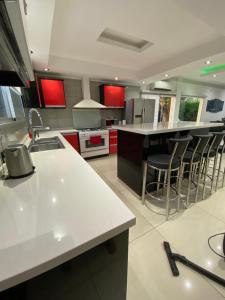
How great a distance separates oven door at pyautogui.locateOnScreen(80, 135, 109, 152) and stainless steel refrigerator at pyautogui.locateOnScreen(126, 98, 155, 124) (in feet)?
3.74

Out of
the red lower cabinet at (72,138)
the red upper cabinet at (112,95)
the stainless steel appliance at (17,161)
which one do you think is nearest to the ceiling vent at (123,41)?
the red upper cabinet at (112,95)

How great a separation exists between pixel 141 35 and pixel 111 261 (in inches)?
119

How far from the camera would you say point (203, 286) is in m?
1.09

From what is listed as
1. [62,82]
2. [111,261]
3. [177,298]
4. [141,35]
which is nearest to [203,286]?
[177,298]

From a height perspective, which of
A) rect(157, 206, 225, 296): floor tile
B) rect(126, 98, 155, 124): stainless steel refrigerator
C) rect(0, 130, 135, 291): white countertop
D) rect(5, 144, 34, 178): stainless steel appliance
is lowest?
rect(157, 206, 225, 296): floor tile

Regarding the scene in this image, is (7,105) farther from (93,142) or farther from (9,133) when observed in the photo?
(93,142)

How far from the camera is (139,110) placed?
175 inches

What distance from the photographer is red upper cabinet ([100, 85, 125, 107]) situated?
413cm

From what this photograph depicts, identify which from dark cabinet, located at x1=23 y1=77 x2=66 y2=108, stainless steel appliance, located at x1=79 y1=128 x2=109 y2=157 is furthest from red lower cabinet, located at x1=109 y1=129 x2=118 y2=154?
dark cabinet, located at x1=23 y1=77 x2=66 y2=108

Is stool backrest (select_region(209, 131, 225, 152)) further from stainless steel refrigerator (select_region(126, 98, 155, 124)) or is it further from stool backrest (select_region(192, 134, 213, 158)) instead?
stainless steel refrigerator (select_region(126, 98, 155, 124))

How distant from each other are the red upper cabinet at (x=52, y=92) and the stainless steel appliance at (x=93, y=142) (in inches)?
38.0

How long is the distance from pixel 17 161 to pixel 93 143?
2.91m

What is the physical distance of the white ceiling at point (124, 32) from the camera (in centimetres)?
160

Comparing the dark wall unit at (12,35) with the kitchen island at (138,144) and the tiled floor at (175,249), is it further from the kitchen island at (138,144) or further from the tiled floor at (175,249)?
the tiled floor at (175,249)
